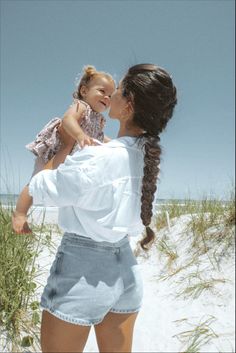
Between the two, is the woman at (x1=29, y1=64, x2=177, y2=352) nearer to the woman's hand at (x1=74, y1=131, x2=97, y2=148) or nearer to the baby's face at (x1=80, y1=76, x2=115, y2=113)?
the woman's hand at (x1=74, y1=131, x2=97, y2=148)

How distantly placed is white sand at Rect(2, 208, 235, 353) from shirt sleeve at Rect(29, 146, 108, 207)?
1.51m

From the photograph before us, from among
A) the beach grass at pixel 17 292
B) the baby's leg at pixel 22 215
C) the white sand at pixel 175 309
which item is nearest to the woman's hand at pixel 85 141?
the baby's leg at pixel 22 215

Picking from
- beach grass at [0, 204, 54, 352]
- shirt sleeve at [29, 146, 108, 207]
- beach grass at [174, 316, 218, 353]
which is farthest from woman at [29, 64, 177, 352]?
beach grass at [174, 316, 218, 353]

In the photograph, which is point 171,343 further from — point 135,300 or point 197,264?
point 135,300

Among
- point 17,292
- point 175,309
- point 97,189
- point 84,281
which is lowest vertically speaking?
point 175,309

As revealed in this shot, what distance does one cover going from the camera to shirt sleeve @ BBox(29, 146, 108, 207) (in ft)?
3.29

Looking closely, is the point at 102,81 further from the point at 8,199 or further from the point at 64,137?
the point at 8,199

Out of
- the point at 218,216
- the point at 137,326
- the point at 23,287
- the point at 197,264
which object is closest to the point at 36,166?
the point at 23,287

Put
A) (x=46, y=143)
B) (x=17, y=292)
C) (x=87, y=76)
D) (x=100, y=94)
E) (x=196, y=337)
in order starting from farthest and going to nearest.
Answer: (x=196, y=337), (x=17, y=292), (x=87, y=76), (x=100, y=94), (x=46, y=143)

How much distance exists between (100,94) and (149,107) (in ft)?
1.43

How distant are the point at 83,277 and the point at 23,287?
1394mm

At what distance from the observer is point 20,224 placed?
3.48ft

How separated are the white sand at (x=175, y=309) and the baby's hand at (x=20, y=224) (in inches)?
56.6

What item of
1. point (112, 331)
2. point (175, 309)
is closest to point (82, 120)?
point (112, 331)
